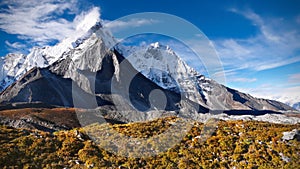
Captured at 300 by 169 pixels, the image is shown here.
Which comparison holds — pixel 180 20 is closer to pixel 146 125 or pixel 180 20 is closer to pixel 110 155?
A: pixel 146 125

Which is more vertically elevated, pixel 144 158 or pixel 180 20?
pixel 180 20

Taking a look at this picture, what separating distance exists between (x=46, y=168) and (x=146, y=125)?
6712 millimetres

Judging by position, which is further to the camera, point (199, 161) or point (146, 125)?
point (146, 125)

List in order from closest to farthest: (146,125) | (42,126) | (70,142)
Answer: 1. (70,142)
2. (146,125)
3. (42,126)

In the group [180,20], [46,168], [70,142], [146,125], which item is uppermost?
[180,20]

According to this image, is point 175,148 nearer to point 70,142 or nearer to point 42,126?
point 70,142

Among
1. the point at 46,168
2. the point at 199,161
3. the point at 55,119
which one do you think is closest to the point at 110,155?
the point at 46,168

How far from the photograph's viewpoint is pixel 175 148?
14.9 meters

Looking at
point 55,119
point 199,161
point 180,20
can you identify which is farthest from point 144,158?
point 55,119

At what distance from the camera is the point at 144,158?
14.1m

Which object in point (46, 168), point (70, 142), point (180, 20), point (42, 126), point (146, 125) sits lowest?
point (42, 126)

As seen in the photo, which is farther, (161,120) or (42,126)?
(42,126)

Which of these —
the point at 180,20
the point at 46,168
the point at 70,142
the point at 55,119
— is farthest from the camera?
the point at 55,119

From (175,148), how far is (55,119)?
101 meters
